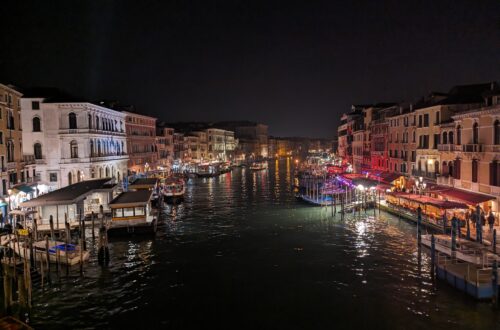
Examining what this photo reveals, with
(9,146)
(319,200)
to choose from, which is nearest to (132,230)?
(9,146)

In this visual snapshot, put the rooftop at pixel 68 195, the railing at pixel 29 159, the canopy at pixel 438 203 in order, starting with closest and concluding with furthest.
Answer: the canopy at pixel 438 203
the rooftop at pixel 68 195
the railing at pixel 29 159

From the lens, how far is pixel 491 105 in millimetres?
26812

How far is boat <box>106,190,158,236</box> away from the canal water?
1.08 m

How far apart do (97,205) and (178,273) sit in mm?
16038

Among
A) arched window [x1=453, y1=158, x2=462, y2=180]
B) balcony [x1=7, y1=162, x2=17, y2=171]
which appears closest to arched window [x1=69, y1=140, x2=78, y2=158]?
balcony [x1=7, y1=162, x2=17, y2=171]

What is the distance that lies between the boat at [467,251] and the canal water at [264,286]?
137cm

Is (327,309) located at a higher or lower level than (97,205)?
lower

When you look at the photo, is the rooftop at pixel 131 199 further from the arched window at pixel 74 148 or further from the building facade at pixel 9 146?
the arched window at pixel 74 148

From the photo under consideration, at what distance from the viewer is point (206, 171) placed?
9038cm

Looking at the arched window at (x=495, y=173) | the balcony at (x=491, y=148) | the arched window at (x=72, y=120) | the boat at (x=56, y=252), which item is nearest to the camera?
the boat at (x=56, y=252)

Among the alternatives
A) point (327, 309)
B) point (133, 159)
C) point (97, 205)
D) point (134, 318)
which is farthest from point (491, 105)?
point (133, 159)

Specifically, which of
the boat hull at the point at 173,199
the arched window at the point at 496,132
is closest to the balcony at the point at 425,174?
the arched window at the point at 496,132

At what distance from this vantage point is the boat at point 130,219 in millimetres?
29625

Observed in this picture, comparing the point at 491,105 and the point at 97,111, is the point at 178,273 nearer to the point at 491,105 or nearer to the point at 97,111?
the point at 491,105
